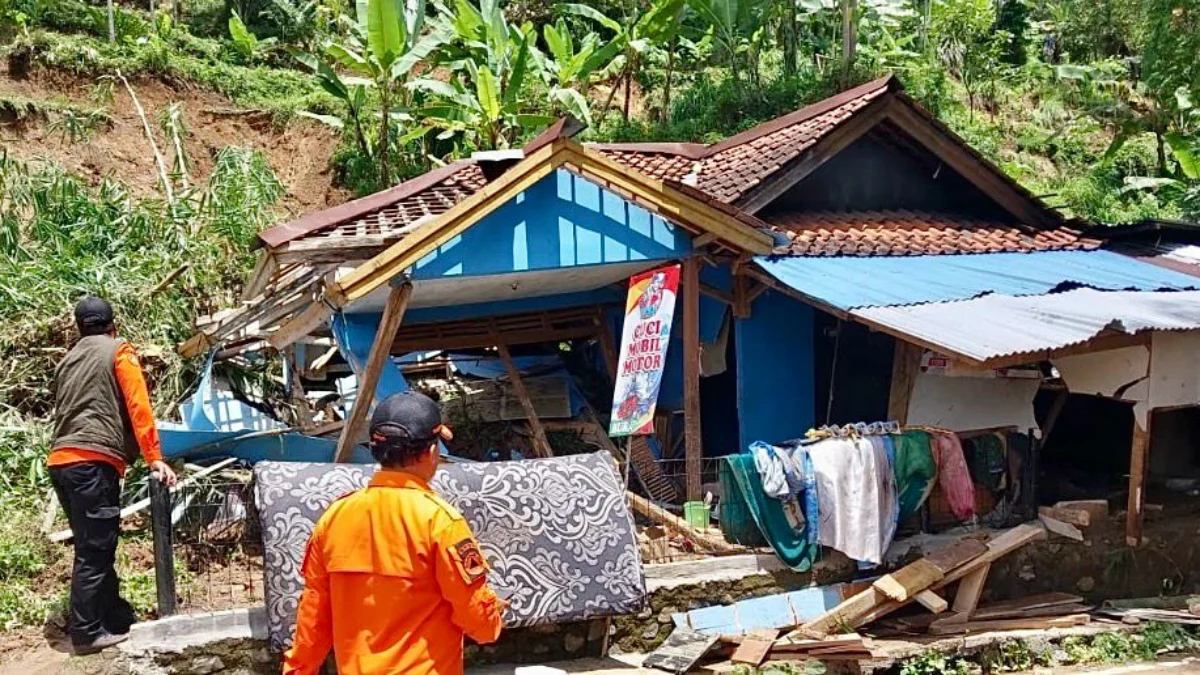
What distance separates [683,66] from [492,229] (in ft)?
58.6

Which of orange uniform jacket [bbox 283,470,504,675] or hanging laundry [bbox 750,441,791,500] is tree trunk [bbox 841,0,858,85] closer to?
hanging laundry [bbox 750,441,791,500]

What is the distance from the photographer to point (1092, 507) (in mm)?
8203

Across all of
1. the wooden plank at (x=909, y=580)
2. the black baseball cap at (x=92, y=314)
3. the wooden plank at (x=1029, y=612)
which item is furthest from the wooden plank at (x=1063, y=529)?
the black baseball cap at (x=92, y=314)

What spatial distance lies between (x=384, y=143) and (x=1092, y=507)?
38.1ft

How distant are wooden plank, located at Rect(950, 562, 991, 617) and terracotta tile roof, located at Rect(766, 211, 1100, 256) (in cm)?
293

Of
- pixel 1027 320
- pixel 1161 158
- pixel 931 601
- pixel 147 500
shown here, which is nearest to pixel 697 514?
pixel 931 601

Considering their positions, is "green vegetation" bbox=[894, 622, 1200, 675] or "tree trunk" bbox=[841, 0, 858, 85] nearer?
"green vegetation" bbox=[894, 622, 1200, 675]

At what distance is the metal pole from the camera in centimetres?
621

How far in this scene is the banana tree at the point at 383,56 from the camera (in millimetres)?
13062

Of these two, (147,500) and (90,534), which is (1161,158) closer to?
(147,500)

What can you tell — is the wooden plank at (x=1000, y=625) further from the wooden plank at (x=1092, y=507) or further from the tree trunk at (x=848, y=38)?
the tree trunk at (x=848, y=38)

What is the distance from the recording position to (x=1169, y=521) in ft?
28.0

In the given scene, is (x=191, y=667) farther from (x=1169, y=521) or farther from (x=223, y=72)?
(x=223, y=72)

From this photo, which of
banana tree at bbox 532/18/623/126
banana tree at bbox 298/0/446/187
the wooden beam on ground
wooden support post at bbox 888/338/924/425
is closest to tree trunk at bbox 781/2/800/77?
banana tree at bbox 532/18/623/126
